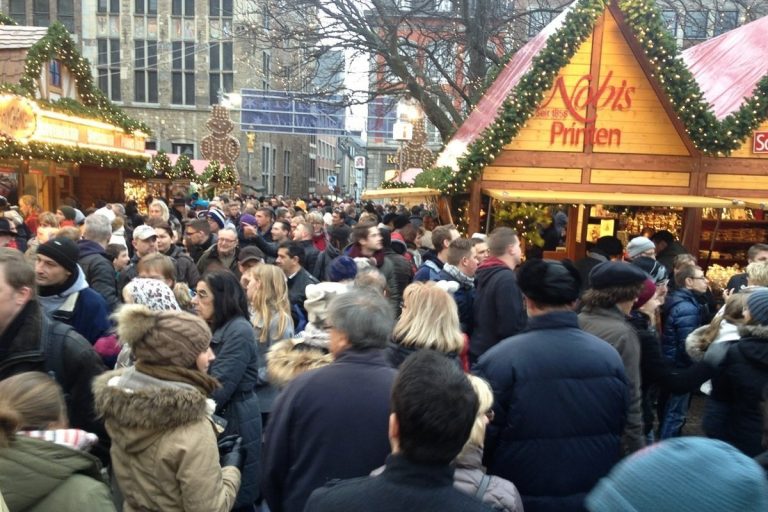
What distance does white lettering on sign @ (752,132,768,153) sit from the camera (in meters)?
9.40

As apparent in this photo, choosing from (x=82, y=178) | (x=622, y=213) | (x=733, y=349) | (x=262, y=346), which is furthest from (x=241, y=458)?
(x=82, y=178)

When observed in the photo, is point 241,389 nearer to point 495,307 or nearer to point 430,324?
point 430,324

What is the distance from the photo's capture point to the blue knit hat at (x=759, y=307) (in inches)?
131

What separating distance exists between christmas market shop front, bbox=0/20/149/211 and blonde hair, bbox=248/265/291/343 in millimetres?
9412

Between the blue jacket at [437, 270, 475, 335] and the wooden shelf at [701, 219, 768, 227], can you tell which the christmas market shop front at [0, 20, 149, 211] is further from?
the wooden shelf at [701, 219, 768, 227]

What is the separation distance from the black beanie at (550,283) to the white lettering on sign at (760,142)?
8.14 metres

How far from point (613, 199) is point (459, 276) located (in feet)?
15.6

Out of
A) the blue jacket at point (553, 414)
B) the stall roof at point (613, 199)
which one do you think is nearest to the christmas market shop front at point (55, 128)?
the stall roof at point (613, 199)

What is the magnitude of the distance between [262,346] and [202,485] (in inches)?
78.2

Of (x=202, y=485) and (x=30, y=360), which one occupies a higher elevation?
(x=30, y=360)

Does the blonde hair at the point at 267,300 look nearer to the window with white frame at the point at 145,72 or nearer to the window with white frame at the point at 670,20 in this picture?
the window with white frame at the point at 670,20

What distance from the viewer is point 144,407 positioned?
7.94ft

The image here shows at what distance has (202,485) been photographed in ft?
8.09

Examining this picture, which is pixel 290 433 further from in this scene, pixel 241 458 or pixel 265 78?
pixel 265 78
